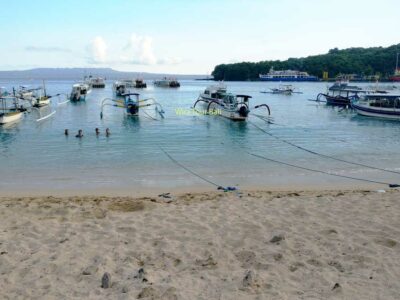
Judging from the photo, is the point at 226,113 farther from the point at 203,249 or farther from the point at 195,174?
the point at 203,249

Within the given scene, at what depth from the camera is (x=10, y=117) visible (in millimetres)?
37719

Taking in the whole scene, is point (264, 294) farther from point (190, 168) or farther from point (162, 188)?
point (190, 168)

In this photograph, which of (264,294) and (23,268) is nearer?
(264,294)

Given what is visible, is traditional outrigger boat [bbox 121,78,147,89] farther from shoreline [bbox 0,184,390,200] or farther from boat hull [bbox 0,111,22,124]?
shoreline [bbox 0,184,390,200]

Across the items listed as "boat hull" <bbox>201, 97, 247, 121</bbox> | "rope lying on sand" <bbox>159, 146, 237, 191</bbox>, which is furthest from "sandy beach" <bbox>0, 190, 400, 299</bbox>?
"boat hull" <bbox>201, 97, 247, 121</bbox>

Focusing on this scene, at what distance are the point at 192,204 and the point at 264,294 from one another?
5.67 meters

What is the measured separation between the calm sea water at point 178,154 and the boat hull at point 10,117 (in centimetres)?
96

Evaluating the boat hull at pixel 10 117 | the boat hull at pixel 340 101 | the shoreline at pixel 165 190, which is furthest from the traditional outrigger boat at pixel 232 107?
the shoreline at pixel 165 190

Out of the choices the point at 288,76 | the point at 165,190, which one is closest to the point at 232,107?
the point at 165,190

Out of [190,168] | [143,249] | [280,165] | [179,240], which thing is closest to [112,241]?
[143,249]

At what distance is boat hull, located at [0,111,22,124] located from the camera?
3653 cm

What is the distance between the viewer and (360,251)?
7.59m

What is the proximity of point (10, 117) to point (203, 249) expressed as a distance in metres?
35.0

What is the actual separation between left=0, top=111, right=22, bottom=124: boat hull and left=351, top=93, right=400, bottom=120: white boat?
3792cm
